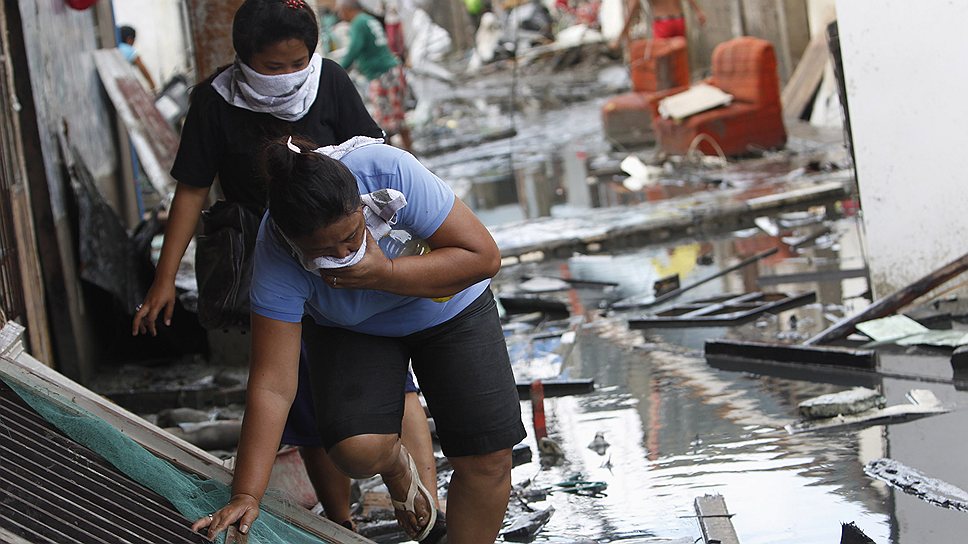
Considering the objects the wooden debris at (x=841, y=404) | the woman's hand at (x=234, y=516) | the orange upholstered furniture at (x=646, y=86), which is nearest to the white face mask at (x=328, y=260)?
the woman's hand at (x=234, y=516)

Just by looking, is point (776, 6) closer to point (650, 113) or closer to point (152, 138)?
point (650, 113)

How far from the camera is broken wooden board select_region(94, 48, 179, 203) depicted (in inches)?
352

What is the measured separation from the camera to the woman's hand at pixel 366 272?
10.6ft

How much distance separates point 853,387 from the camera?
5.64 m

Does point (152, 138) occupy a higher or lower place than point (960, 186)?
higher

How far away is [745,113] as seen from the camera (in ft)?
43.7

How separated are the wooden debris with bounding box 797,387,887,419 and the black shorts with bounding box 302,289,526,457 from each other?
1.89 meters

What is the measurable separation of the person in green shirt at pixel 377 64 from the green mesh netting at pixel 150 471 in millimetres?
9645

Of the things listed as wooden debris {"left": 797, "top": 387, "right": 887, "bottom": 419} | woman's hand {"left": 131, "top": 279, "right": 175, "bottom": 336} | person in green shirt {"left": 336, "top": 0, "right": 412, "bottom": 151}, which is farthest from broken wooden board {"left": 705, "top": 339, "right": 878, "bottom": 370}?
person in green shirt {"left": 336, "top": 0, "right": 412, "bottom": 151}

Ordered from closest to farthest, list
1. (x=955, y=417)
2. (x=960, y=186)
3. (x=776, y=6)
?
1. (x=955, y=417)
2. (x=960, y=186)
3. (x=776, y=6)

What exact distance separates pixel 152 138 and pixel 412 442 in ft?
18.4

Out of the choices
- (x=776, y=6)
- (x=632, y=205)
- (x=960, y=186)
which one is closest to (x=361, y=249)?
(x=960, y=186)

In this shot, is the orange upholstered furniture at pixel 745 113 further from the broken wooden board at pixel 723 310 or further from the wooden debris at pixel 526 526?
the wooden debris at pixel 526 526

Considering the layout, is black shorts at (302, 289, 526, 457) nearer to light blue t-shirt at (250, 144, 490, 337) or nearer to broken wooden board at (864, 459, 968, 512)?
light blue t-shirt at (250, 144, 490, 337)
